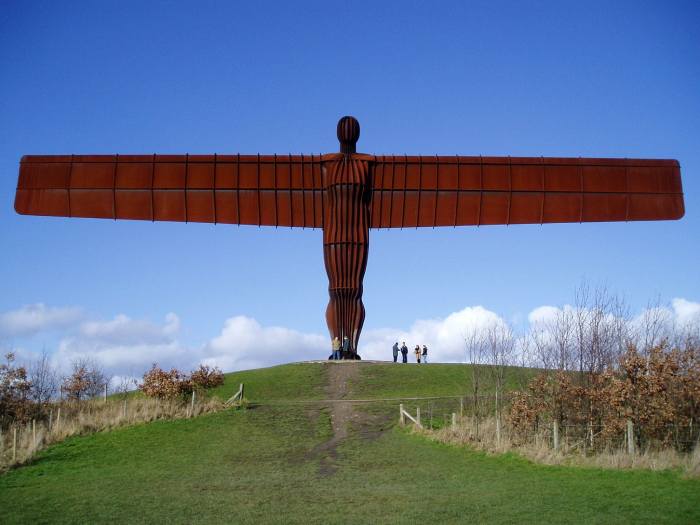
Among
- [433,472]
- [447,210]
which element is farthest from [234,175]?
[433,472]

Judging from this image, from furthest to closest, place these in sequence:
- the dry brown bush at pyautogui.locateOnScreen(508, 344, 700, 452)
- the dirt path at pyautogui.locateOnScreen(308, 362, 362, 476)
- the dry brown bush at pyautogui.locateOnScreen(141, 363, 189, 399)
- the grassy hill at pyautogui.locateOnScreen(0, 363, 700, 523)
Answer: the dry brown bush at pyautogui.locateOnScreen(141, 363, 189, 399) → the dirt path at pyautogui.locateOnScreen(308, 362, 362, 476) → the dry brown bush at pyautogui.locateOnScreen(508, 344, 700, 452) → the grassy hill at pyautogui.locateOnScreen(0, 363, 700, 523)

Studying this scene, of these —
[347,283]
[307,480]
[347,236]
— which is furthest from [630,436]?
[347,236]

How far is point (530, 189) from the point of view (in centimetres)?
3419

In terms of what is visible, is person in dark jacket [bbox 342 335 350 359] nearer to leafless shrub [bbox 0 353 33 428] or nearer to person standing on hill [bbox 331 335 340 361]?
person standing on hill [bbox 331 335 340 361]

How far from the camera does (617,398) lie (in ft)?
68.4

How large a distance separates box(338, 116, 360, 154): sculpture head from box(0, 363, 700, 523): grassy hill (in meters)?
11.4

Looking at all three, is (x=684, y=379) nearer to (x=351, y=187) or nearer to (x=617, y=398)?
→ (x=617, y=398)

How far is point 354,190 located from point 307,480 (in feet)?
55.6

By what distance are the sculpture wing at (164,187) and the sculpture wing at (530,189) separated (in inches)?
203

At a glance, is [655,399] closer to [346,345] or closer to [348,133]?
[346,345]

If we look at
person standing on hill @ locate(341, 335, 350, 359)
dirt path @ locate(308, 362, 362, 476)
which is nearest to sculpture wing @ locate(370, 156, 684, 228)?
person standing on hill @ locate(341, 335, 350, 359)

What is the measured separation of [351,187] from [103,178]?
1071 cm

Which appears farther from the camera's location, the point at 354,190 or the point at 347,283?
the point at 347,283

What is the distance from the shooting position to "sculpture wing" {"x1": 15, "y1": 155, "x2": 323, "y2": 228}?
3347 centimetres
